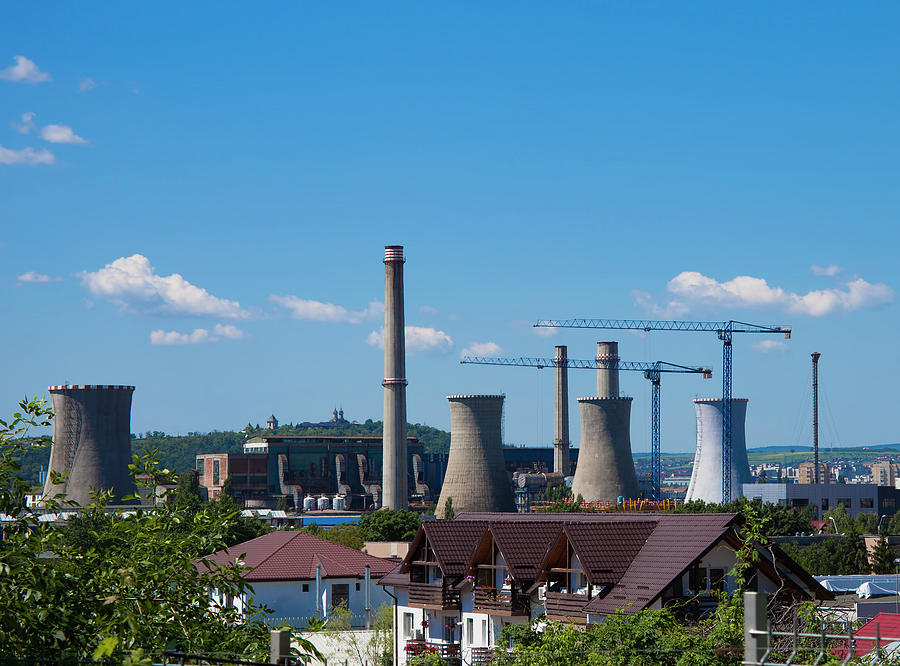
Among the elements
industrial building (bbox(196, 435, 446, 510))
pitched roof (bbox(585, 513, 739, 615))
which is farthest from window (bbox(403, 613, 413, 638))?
industrial building (bbox(196, 435, 446, 510))

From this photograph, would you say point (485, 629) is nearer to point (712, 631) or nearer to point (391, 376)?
point (712, 631)

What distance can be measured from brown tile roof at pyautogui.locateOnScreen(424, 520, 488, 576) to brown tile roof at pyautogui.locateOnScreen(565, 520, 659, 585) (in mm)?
3631

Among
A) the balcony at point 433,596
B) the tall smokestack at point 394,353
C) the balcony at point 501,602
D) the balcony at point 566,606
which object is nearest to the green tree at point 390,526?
the tall smokestack at point 394,353

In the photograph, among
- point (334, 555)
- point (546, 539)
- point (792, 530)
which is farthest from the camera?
point (792, 530)

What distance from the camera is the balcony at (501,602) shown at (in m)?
23.4

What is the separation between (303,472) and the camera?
108m

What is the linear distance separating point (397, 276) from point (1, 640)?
68.1 m

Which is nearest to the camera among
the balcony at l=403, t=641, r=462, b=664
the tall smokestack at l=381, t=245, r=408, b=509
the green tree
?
the balcony at l=403, t=641, r=462, b=664

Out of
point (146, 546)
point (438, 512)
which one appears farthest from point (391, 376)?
point (146, 546)

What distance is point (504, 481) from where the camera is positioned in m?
80.9

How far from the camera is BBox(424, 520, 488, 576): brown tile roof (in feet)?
84.4

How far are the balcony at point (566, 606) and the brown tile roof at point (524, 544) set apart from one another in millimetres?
975

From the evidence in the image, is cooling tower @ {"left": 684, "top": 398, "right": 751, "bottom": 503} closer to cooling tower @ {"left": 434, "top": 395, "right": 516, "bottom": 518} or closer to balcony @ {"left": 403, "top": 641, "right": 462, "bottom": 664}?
cooling tower @ {"left": 434, "top": 395, "right": 516, "bottom": 518}

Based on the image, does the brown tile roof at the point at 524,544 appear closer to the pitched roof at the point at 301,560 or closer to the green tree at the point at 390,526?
the pitched roof at the point at 301,560
